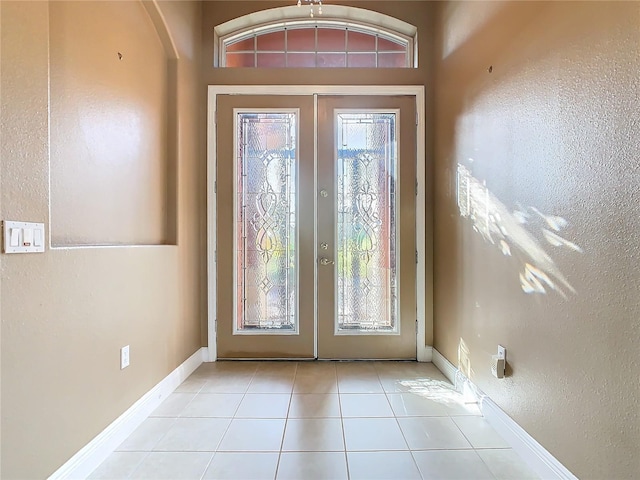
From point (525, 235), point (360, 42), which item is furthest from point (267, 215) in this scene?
point (525, 235)

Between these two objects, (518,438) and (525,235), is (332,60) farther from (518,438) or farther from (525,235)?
(518,438)

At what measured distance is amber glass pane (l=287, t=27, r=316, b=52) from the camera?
305 centimetres

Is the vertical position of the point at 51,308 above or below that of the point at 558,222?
below

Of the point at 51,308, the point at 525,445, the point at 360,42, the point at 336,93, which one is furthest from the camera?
the point at 360,42

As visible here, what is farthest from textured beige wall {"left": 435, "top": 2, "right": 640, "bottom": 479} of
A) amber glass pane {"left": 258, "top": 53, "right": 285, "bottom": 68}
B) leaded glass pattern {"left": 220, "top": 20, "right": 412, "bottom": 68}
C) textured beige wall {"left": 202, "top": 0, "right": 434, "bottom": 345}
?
amber glass pane {"left": 258, "top": 53, "right": 285, "bottom": 68}

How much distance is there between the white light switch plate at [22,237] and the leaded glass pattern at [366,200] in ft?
6.75

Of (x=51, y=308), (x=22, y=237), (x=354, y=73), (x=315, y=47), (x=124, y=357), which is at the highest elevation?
(x=315, y=47)

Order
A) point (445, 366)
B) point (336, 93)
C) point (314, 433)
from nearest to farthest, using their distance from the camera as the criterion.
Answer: point (314, 433)
point (445, 366)
point (336, 93)

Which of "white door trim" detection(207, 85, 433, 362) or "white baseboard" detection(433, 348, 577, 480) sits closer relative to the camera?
"white baseboard" detection(433, 348, 577, 480)

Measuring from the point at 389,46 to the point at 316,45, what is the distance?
0.63 m

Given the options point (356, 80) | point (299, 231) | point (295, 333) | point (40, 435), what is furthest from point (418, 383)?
point (356, 80)

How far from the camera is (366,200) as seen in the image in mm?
2994

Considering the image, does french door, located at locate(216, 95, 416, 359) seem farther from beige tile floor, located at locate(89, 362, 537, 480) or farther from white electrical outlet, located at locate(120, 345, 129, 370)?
white electrical outlet, located at locate(120, 345, 129, 370)

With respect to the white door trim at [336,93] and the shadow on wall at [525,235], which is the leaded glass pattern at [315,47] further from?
the shadow on wall at [525,235]
